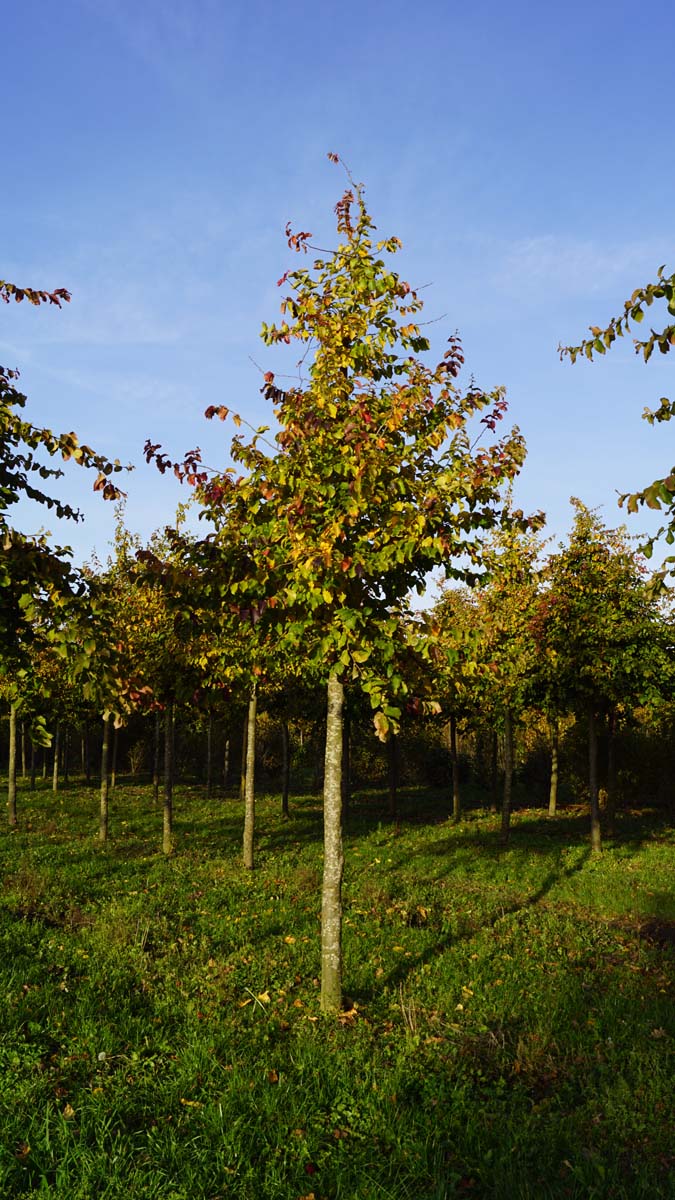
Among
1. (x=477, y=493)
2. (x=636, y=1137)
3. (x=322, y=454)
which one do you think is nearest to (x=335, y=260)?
(x=322, y=454)

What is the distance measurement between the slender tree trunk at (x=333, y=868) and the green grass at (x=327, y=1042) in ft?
1.33

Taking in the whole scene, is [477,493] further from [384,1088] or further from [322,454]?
[384,1088]

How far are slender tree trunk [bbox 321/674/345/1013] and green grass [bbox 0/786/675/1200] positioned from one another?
0.40 metres

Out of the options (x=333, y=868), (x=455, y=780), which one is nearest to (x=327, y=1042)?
(x=333, y=868)

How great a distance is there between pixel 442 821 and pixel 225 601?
843 inches

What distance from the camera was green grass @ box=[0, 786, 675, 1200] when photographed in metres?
4.83

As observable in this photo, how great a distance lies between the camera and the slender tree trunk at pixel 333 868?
7.99 meters

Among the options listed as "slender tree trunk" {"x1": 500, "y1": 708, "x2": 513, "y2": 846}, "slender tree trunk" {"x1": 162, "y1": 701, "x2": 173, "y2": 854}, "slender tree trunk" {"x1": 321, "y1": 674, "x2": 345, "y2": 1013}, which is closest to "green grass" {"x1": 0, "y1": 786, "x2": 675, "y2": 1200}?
"slender tree trunk" {"x1": 321, "y1": 674, "x2": 345, "y2": 1013}

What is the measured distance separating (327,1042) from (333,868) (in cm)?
178

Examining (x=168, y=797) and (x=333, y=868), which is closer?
(x=333, y=868)

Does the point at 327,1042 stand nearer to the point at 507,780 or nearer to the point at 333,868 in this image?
the point at 333,868

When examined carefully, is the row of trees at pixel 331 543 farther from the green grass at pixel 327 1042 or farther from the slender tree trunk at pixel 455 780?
the slender tree trunk at pixel 455 780

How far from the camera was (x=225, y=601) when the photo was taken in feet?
27.3

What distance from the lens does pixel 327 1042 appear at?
23.1 ft
